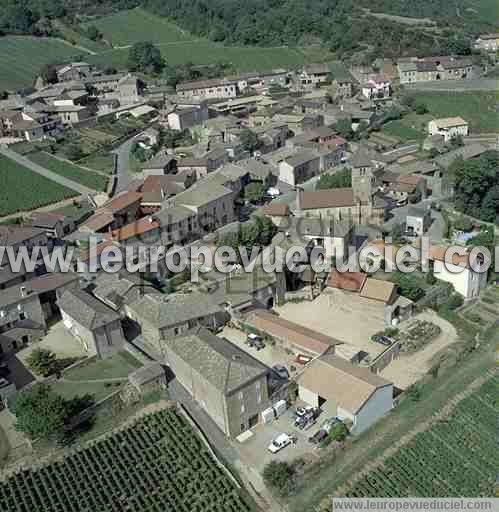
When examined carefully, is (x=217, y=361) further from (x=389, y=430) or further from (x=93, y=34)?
(x=93, y=34)

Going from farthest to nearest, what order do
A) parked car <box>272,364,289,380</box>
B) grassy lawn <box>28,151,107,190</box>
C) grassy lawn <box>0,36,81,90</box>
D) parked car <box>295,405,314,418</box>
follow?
grassy lawn <box>0,36,81,90</box> < grassy lawn <box>28,151,107,190</box> < parked car <box>272,364,289,380</box> < parked car <box>295,405,314,418</box>

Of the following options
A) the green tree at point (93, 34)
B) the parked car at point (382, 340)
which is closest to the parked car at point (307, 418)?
the parked car at point (382, 340)

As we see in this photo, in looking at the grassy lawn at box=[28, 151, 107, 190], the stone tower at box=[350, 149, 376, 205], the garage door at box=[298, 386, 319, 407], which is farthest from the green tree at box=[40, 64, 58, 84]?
the garage door at box=[298, 386, 319, 407]

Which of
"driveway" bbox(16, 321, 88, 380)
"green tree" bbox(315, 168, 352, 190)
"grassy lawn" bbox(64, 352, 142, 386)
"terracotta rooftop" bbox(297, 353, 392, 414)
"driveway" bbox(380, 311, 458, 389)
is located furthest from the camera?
"green tree" bbox(315, 168, 352, 190)

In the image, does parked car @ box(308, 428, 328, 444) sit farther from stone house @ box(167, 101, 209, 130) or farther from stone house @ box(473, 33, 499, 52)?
stone house @ box(473, 33, 499, 52)

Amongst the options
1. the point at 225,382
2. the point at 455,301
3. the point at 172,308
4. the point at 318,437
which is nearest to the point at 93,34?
the point at 172,308

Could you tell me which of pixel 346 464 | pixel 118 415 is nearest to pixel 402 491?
pixel 346 464
